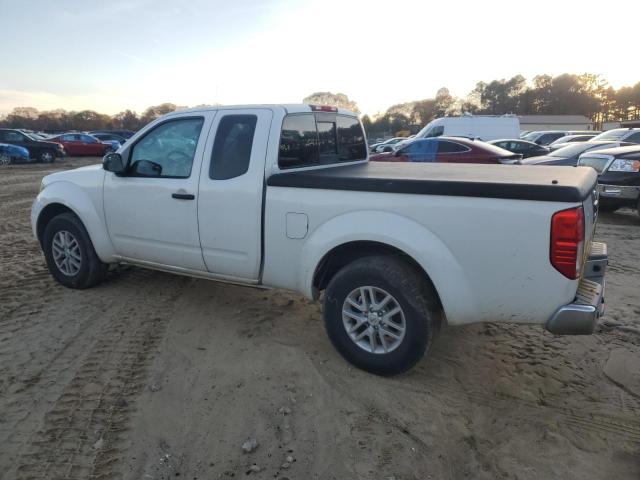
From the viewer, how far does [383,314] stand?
327cm

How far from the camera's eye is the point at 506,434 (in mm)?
Answer: 2797

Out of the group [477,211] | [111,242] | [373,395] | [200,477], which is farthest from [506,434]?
[111,242]

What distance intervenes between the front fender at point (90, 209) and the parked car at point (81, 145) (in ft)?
83.0

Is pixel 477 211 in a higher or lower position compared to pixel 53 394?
higher

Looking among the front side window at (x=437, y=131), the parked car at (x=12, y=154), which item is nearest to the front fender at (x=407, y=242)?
the front side window at (x=437, y=131)

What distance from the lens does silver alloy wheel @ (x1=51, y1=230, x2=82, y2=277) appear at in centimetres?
500

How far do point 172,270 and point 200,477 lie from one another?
233 centimetres

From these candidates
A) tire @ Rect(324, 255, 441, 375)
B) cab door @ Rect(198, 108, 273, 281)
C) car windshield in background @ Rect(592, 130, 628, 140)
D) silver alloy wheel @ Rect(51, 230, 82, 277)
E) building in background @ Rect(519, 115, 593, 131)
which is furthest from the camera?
building in background @ Rect(519, 115, 593, 131)

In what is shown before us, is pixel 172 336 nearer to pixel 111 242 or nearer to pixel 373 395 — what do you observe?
pixel 111 242

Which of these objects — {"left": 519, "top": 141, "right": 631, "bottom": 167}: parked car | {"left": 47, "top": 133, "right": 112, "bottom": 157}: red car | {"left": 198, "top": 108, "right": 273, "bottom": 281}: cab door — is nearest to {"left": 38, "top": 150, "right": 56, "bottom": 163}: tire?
{"left": 47, "top": 133, "right": 112, "bottom": 157}: red car

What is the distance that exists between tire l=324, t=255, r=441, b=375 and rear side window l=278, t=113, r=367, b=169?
117 centimetres

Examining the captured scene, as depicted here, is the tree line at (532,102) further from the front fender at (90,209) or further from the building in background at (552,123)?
the front fender at (90,209)

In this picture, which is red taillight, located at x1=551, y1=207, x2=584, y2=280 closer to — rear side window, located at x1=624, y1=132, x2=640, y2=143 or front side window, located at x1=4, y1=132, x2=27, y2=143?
rear side window, located at x1=624, y1=132, x2=640, y2=143

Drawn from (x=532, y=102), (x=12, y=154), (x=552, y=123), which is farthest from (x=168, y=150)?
(x=532, y=102)
